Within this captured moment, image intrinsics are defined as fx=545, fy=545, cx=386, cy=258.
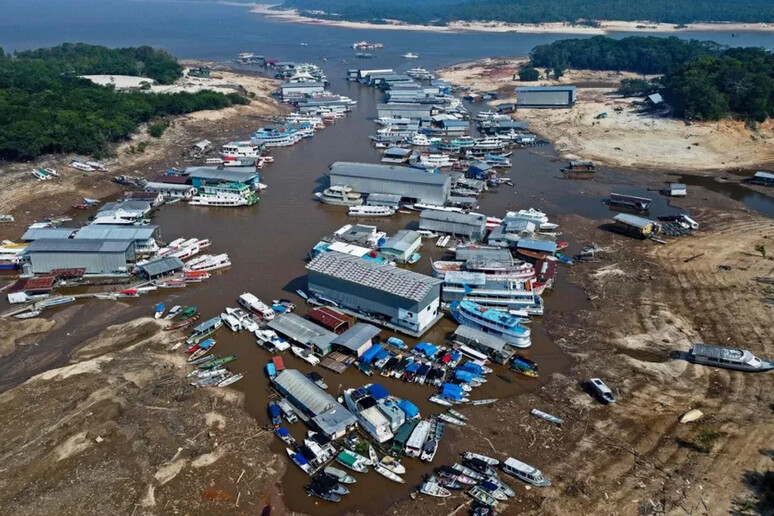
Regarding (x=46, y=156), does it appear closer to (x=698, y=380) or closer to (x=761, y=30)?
(x=698, y=380)

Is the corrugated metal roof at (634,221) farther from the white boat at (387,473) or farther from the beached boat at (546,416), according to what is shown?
the white boat at (387,473)

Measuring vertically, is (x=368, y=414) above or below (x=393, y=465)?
above

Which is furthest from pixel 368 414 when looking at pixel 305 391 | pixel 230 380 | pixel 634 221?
pixel 634 221

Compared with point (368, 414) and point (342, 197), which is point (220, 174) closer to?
point (342, 197)

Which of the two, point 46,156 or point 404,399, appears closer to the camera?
point 404,399

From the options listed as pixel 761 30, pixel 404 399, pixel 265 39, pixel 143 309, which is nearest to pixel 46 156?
pixel 143 309

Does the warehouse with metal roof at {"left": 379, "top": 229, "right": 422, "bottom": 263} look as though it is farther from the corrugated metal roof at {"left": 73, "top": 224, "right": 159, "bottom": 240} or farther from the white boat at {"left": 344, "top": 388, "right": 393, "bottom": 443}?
the corrugated metal roof at {"left": 73, "top": 224, "right": 159, "bottom": 240}
